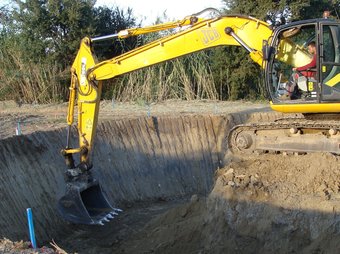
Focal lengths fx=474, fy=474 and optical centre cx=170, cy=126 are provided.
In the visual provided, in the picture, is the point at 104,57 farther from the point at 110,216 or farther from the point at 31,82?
the point at 110,216

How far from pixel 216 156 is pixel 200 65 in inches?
274

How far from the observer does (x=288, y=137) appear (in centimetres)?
732

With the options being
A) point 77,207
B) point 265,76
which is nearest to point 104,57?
point 77,207

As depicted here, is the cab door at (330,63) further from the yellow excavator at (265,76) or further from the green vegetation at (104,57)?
the green vegetation at (104,57)

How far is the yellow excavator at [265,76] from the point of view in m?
6.87

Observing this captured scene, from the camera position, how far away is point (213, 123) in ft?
42.3

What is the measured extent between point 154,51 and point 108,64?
2.77ft

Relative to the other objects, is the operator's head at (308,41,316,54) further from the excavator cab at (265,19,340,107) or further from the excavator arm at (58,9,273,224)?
the excavator arm at (58,9,273,224)

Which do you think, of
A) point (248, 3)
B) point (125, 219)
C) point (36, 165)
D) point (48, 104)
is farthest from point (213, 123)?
point (248, 3)

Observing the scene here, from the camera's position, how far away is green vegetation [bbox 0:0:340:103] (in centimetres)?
1731

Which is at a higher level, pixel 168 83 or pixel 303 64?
pixel 303 64

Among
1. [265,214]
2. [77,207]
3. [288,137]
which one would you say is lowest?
[265,214]

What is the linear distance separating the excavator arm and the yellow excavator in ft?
0.05

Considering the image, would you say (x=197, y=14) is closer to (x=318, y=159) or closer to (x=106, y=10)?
(x=318, y=159)
